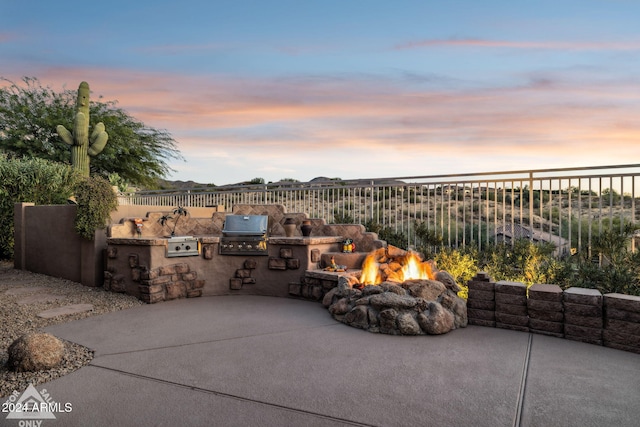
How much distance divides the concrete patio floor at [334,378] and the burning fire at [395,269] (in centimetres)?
147

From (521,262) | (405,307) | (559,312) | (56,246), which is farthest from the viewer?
(56,246)

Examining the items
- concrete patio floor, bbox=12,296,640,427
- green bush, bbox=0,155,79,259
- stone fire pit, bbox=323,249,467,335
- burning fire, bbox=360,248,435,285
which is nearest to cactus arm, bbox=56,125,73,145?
green bush, bbox=0,155,79,259

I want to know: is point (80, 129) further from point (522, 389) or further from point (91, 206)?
point (522, 389)

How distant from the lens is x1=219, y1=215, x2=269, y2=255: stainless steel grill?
7570 millimetres

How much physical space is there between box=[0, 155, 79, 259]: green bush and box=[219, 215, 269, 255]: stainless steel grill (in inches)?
244

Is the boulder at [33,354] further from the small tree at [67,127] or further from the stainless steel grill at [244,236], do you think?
the small tree at [67,127]

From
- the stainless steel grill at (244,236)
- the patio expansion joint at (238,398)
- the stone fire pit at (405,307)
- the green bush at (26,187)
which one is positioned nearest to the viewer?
the patio expansion joint at (238,398)

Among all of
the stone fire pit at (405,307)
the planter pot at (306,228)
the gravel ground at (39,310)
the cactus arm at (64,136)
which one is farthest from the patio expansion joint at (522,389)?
the cactus arm at (64,136)

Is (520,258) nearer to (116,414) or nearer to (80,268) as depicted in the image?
(116,414)

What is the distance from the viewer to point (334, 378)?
3535 mm

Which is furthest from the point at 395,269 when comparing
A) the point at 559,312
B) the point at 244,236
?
the point at 244,236

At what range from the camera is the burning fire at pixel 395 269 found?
650cm

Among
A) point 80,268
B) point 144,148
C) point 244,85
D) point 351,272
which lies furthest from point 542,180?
point 144,148

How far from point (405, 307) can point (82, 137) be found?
50.4 ft
